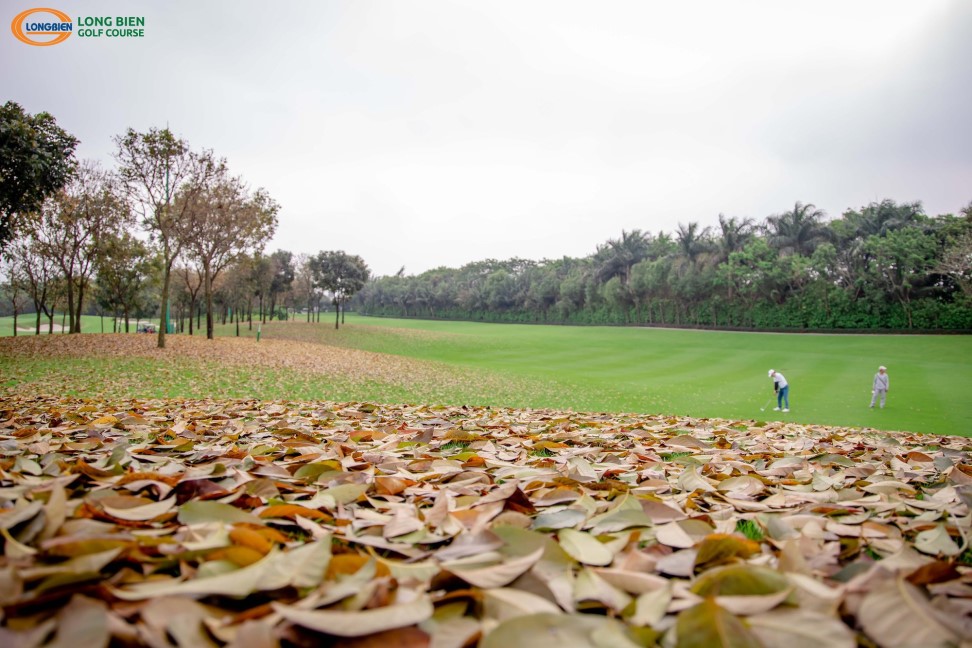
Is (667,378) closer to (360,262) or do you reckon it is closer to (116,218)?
(116,218)

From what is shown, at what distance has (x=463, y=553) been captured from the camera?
1363 mm

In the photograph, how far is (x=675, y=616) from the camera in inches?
43.2

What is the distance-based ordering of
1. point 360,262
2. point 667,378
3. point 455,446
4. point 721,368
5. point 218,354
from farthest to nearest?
point 360,262, point 721,368, point 667,378, point 218,354, point 455,446

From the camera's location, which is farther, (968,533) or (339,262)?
(339,262)

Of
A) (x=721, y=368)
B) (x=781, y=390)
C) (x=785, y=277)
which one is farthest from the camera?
(x=785, y=277)

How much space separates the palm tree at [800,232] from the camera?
42.9 metres

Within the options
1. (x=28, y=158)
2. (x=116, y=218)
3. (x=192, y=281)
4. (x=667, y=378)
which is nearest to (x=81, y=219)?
(x=116, y=218)

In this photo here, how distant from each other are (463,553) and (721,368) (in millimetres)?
23453

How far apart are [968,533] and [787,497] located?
60cm

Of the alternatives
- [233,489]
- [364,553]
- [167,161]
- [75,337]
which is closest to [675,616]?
[364,553]

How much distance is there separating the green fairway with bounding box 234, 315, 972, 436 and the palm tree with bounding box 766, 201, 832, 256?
40.7 feet

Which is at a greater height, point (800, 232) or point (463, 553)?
point (800, 232)

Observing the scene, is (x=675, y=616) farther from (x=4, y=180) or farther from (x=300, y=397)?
(x=4, y=180)

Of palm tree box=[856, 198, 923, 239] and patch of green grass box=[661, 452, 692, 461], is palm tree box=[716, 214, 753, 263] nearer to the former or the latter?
palm tree box=[856, 198, 923, 239]
